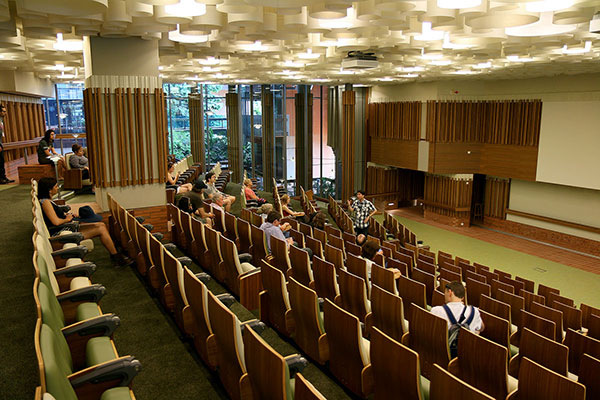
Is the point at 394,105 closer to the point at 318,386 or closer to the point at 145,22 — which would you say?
the point at 145,22

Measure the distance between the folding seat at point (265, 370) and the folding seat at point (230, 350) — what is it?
0.07 m

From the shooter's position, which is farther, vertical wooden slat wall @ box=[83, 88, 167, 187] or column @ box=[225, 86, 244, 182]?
column @ box=[225, 86, 244, 182]

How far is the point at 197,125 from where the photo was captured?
12758 mm

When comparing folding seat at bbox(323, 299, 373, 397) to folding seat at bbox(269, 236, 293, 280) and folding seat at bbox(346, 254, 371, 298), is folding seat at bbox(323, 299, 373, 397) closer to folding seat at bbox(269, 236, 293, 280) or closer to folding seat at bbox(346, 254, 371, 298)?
folding seat at bbox(346, 254, 371, 298)

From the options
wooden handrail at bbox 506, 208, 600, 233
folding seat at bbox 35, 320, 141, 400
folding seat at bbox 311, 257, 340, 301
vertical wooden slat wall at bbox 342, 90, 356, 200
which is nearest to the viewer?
folding seat at bbox 35, 320, 141, 400

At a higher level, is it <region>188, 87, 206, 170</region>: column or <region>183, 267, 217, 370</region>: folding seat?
<region>188, 87, 206, 170</region>: column

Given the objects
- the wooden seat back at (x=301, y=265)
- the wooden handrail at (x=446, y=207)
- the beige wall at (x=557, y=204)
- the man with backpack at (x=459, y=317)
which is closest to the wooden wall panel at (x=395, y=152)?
the wooden handrail at (x=446, y=207)

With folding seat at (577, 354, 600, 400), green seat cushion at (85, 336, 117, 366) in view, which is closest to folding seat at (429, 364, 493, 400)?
folding seat at (577, 354, 600, 400)

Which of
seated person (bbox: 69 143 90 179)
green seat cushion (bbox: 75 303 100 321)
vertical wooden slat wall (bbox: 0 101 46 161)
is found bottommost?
green seat cushion (bbox: 75 303 100 321)

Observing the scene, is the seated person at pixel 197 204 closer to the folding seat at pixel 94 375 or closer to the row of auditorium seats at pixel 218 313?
the row of auditorium seats at pixel 218 313

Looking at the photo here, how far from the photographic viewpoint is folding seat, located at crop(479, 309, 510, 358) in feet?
9.71

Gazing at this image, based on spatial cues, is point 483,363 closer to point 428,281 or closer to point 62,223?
point 428,281

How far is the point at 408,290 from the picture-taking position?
3434 mm

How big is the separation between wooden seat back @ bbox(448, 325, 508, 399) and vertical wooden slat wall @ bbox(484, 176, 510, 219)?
379 inches
